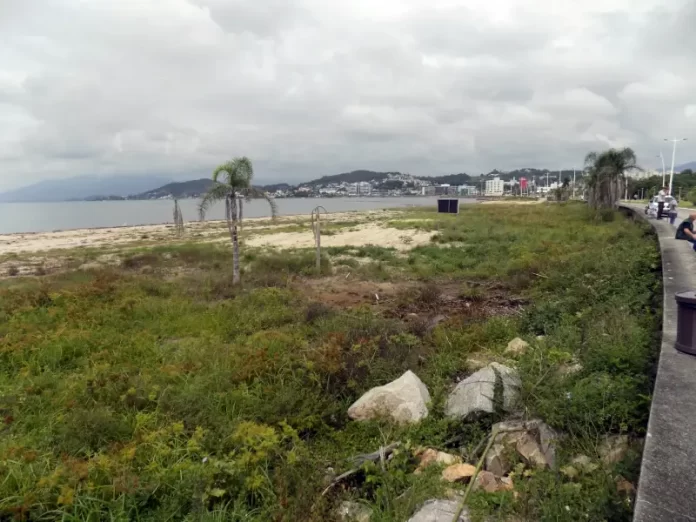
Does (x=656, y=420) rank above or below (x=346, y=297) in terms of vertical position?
above

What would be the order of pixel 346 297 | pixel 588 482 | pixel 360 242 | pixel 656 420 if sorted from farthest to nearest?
1. pixel 360 242
2. pixel 346 297
3. pixel 656 420
4. pixel 588 482

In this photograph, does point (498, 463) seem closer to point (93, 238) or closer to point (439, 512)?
point (439, 512)

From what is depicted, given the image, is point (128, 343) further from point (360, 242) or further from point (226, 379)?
point (360, 242)

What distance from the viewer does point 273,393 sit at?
532 centimetres

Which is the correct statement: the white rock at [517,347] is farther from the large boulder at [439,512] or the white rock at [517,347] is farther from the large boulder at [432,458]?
the large boulder at [439,512]

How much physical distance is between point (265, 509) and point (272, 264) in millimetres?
12274

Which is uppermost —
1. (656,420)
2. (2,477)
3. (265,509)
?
(656,420)

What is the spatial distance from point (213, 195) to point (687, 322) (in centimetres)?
1069

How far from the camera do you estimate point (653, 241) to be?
13219 millimetres

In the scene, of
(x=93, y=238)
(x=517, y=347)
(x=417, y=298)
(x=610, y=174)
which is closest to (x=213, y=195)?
(x=417, y=298)

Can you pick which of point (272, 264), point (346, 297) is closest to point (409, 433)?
point (346, 297)

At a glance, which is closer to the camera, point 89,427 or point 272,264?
point 89,427

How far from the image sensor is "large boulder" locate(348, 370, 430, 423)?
468 cm

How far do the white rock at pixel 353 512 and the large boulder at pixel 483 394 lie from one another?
1.57m
